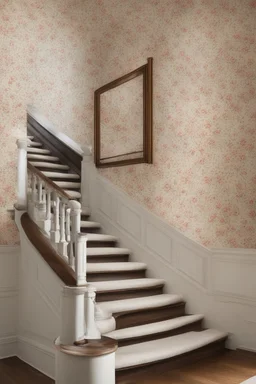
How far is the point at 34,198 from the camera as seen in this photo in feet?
15.7

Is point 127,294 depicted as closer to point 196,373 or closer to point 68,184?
point 196,373

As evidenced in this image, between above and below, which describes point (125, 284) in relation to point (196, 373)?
above

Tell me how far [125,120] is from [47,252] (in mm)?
2353

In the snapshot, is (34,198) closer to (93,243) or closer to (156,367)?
(93,243)

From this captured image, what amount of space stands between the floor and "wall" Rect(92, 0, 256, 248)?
109 centimetres

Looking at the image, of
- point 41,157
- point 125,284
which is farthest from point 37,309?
point 41,157

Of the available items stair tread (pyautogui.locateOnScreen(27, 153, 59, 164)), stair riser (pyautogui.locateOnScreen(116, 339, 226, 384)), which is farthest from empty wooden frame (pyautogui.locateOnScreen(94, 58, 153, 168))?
stair riser (pyautogui.locateOnScreen(116, 339, 226, 384))

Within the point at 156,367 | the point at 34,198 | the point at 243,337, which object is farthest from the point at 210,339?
the point at 34,198

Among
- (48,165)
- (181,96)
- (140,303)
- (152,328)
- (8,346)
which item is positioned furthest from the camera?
(48,165)

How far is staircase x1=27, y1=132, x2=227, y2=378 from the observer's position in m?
3.83

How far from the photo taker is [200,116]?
4980 millimetres

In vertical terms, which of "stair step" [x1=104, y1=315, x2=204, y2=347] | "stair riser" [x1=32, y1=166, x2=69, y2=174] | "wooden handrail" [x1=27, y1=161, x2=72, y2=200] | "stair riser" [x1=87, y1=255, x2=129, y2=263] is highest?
"stair riser" [x1=32, y1=166, x2=69, y2=174]

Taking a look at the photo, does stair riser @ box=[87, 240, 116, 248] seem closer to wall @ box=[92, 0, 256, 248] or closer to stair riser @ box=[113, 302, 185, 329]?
wall @ box=[92, 0, 256, 248]

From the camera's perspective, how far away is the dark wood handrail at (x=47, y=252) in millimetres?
3771
